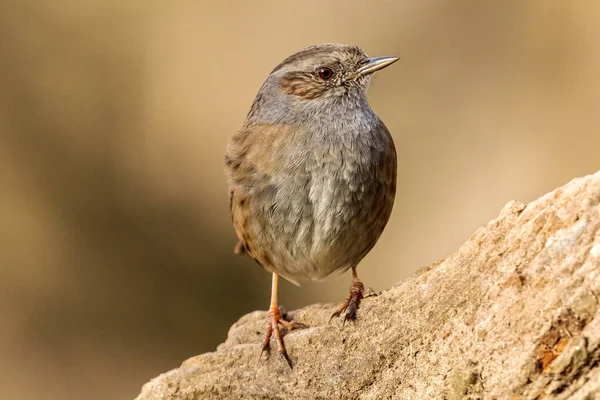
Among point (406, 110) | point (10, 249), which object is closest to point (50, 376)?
point (10, 249)

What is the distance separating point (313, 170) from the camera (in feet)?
15.9

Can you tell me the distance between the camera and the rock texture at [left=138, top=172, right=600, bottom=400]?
3.23m

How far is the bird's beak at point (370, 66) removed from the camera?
5.14 m

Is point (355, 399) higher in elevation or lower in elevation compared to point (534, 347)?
higher

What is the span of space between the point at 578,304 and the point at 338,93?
2338mm

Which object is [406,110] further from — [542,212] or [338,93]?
[542,212]

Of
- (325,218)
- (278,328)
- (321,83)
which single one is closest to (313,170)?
(325,218)

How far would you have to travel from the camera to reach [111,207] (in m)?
9.96

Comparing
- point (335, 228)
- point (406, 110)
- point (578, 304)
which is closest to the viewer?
point (578, 304)

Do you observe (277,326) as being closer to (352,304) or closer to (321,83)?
(352,304)

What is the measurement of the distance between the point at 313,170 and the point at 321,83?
63 centimetres

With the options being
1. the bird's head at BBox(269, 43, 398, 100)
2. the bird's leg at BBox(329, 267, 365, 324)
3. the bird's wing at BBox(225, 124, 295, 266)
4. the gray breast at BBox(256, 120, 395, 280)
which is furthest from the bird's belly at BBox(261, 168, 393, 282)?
the bird's head at BBox(269, 43, 398, 100)

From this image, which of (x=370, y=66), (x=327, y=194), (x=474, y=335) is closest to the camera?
(x=474, y=335)

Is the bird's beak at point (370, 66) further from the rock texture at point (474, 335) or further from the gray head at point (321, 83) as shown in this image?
the rock texture at point (474, 335)
